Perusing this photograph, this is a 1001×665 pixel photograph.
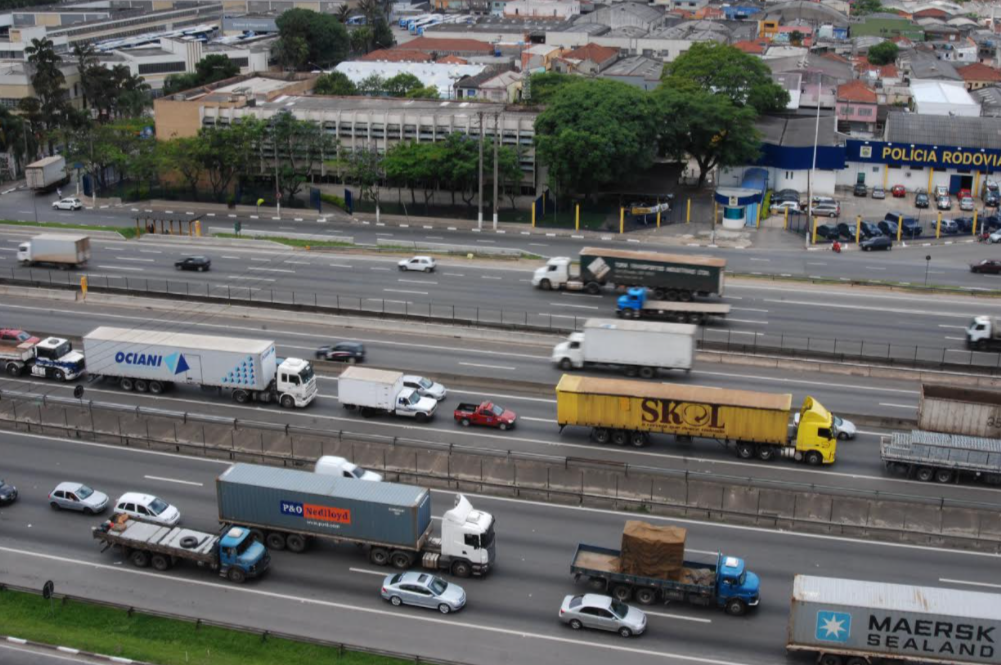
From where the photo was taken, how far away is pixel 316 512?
4081 centimetres

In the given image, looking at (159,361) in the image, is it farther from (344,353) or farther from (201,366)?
(344,353)

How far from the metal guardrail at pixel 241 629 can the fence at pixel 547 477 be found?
11760mm

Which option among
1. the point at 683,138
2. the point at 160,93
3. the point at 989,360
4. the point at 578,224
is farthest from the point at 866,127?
the point at 160,93

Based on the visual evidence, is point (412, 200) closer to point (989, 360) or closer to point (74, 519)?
point (989, 360)

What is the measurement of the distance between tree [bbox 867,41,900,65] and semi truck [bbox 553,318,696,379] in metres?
133

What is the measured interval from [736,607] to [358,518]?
14099mm

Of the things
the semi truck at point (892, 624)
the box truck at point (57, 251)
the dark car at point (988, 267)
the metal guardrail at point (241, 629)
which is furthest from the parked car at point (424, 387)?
the dark car at point (988, 267)

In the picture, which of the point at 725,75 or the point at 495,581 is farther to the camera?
the point at 725,75

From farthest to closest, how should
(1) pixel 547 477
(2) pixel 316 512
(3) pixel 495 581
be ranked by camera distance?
(1) pixel 547 477 → (2) pixel 316 512 → (3) pixel 495 581

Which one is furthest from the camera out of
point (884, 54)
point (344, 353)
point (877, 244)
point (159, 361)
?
point (884, 54)

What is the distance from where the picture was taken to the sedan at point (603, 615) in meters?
36.3

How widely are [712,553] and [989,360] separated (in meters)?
30.0

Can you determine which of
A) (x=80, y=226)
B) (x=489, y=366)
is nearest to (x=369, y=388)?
(x=489, y=366)

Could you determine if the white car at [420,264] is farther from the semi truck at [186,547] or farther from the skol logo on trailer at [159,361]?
the semi truck at [186,547]
